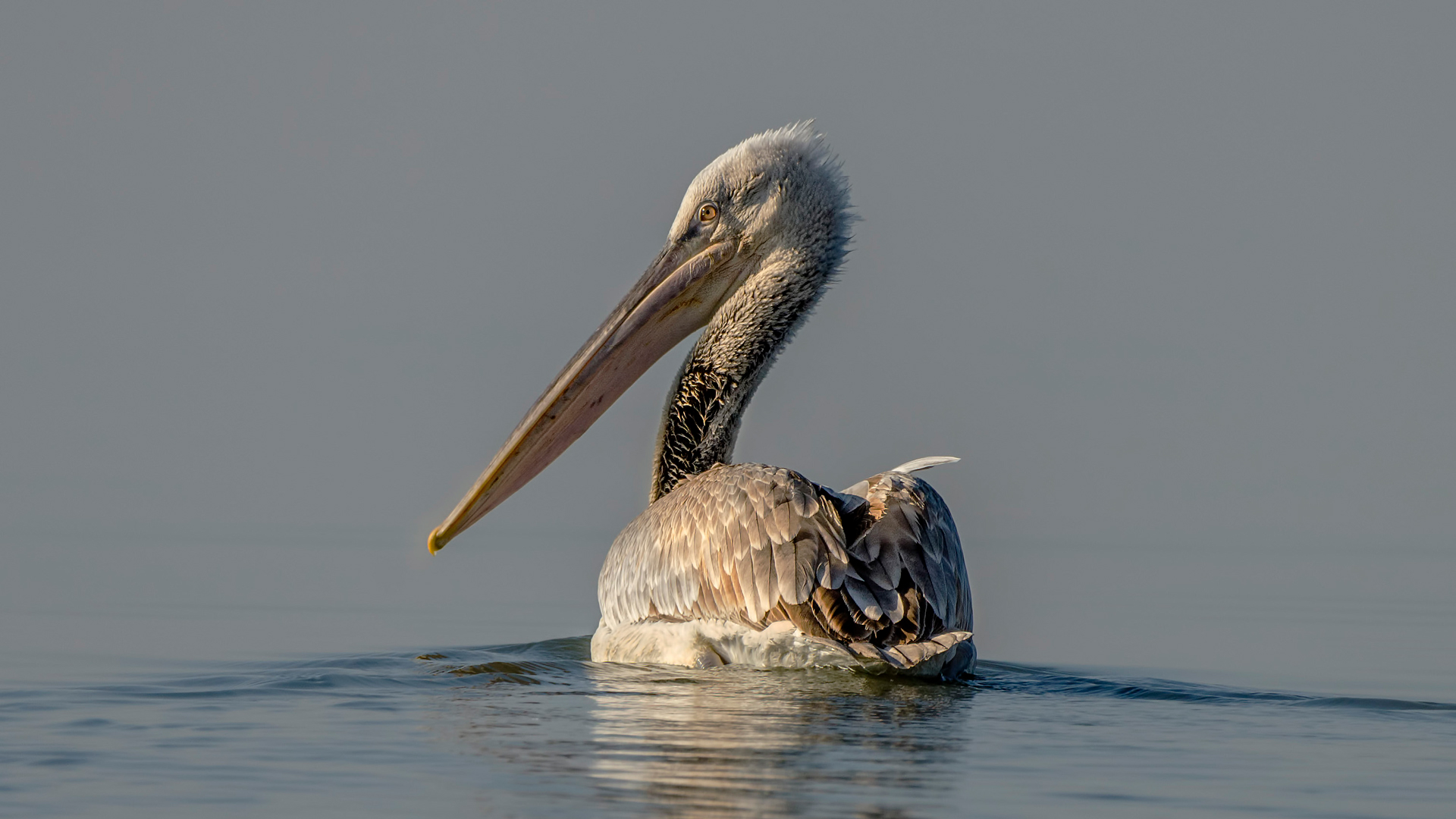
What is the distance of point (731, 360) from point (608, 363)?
0.56 meters

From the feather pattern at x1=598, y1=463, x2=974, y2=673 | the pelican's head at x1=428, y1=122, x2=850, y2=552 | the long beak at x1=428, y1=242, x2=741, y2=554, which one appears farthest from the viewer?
the pelican's head at x1=428, y1=122, x2=850, y2=552

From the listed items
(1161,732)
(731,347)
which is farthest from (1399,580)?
(1161,732)

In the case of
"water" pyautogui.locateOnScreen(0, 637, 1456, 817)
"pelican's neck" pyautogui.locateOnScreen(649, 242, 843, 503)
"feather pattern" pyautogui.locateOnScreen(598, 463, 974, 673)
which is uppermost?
"pelican's neck" pyautogui.locateOnScreen(649, 242, 843, 503)

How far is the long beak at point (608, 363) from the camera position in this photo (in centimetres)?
777

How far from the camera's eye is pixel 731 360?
311 inches

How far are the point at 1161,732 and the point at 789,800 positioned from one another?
5.62 feet

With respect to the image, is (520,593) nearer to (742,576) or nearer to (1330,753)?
(742,576)

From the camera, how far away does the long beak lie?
7.77 metres

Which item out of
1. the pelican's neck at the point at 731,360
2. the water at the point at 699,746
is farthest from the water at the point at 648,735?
the pelican's neck at the point at 731,360

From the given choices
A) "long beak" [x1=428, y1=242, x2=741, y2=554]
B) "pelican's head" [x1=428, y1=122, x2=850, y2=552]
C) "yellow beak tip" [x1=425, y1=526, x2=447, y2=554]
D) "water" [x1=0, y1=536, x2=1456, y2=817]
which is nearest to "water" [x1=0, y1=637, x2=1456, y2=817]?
"water" [x1=0, y1=536, x2=1456, y2=817]

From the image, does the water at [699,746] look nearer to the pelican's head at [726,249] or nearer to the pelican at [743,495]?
the pelican at [743,495]

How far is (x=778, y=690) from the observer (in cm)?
557

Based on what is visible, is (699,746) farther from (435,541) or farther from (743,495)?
(435,541)

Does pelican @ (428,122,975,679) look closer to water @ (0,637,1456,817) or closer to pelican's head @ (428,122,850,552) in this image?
pelican's head @ (428,122,850,552)
